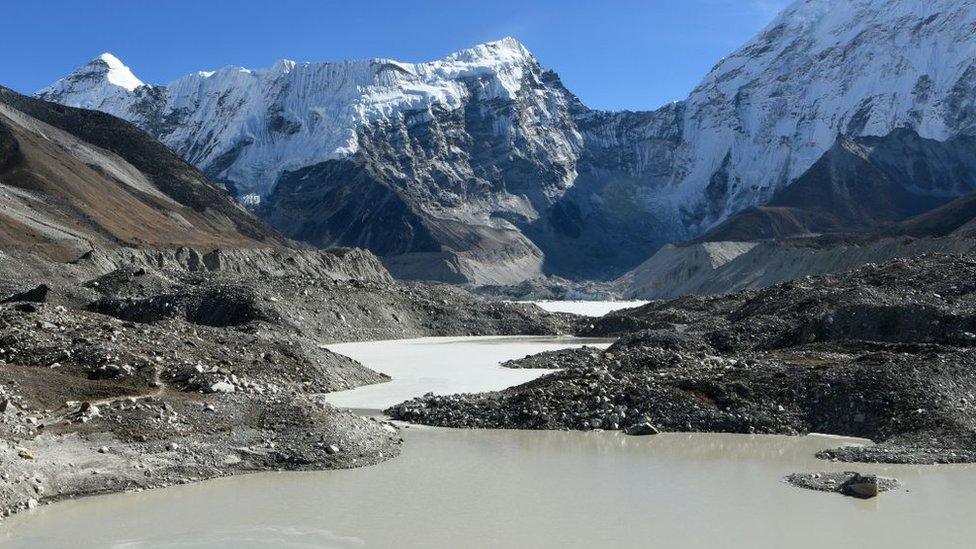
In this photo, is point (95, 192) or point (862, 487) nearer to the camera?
point (862, 487)

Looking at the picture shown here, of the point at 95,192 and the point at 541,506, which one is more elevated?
the point at 95,192

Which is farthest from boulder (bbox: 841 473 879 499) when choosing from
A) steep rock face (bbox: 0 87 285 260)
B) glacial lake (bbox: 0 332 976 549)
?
steep rock face (bbox: 0 87 285 260)

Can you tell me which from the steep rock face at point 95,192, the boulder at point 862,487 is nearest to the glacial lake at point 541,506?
the boulder at point 862,487

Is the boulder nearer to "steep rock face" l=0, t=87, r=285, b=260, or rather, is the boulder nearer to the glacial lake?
the glacial lake

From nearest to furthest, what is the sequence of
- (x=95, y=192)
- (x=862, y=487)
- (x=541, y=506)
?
Result: (x=541, y=506) < (x=862, y=487) < (x=95, y=192)

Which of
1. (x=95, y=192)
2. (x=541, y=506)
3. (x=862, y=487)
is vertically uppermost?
(x=95, y=192)

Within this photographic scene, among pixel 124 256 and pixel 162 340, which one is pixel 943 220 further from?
pixel 162 340

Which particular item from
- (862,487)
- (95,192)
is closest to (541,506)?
(862,487)

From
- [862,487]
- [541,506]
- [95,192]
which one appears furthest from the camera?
[95,192]

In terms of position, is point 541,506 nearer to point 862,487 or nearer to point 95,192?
point 862,487
